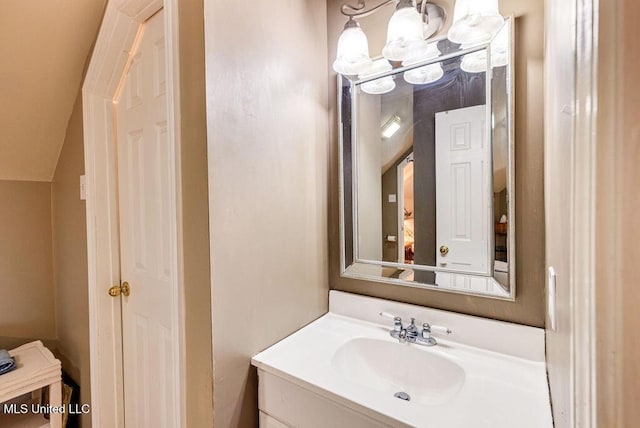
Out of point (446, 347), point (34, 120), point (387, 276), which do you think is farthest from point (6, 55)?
point (446, 347)

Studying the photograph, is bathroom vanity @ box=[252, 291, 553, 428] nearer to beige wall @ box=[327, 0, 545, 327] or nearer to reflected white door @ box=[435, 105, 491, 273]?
beige wall @ box=[327, 0, 545, 327]

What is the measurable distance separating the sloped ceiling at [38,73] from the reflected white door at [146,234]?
0.92ft

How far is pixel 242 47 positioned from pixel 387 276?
0.97 metres

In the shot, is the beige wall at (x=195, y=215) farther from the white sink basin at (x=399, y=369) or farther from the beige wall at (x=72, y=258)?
the beige wall at (x=72, y=258)

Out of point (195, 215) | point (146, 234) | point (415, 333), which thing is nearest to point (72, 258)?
point (146, 234)

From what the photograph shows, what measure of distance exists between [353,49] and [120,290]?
1.46 m

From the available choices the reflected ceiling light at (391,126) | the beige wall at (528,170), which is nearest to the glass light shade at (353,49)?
the reflected ceiling light at (391,126)

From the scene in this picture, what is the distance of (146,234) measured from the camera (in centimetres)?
124

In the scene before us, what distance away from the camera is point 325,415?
83 centimetres

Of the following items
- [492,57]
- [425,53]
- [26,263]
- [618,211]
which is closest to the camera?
[618,211]

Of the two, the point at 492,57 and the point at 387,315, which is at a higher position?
the point at 492,57

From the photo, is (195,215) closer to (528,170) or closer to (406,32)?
(406,32)

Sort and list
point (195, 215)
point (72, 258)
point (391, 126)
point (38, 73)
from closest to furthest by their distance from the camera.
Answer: point (195, 215) → point (391, 126) → point (38, 73) → point (72, 258)

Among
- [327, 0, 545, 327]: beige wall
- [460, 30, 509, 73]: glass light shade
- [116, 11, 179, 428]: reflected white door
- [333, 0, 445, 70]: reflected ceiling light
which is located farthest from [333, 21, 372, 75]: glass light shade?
[116, 11, 179, 428]: reflected white door
